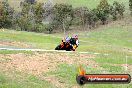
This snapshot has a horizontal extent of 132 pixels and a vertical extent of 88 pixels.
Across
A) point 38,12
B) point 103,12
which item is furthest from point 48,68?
point 38,12

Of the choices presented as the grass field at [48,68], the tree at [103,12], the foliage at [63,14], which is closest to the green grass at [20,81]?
the grass field at [48,68]

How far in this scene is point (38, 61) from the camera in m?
25.4

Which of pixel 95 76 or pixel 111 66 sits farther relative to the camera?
pixel 111 66

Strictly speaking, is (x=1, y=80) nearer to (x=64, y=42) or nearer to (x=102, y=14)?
(x=64, y=42)

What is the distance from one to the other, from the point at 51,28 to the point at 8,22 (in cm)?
1111

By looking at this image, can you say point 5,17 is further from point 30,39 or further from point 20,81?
point 20,81

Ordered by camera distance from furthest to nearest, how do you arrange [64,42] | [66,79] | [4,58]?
[64,42] → [4,58] → [66,79]

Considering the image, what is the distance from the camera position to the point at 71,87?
68.9 feet

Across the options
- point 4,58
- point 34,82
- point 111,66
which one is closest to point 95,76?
point 34,82

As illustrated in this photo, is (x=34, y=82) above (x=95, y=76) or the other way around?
the other way around

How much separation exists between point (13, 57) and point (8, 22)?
69252 mm

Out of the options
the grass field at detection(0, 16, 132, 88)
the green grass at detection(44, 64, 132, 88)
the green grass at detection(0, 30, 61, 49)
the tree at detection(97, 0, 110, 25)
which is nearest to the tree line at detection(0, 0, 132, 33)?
the tree at detection(97, 0, 110, 25)

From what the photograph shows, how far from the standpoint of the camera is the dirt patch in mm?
23156

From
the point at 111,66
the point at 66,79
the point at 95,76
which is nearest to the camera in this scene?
the point at 95,76
